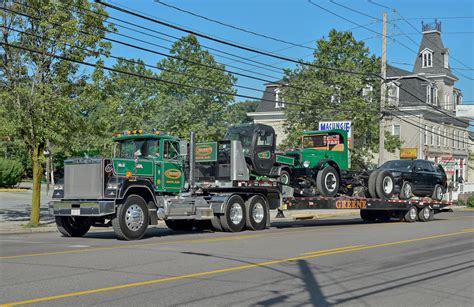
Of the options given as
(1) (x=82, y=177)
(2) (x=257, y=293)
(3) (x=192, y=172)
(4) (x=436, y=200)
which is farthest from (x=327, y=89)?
(2) (x=257, y=293)

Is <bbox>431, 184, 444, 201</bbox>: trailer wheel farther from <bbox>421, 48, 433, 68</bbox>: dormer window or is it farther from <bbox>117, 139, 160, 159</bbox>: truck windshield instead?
<bbox>421, 48, 433, 68</bbox>: dormer window

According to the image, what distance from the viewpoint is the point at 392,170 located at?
Result: 24.2 metres

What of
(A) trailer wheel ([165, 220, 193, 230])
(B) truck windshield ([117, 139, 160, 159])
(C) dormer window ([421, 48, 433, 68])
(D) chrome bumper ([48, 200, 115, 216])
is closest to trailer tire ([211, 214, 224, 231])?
(A) trailer wheel ([165, 220, 193, 230])

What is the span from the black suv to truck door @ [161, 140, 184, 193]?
924 cm

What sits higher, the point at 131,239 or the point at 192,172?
the point at 192,172

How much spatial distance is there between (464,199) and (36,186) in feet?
123

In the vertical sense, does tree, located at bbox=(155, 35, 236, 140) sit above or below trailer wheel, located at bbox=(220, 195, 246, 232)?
above

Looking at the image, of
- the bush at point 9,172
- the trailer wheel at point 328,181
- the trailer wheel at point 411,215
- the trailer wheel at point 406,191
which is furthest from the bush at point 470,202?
the bush at point 9,172

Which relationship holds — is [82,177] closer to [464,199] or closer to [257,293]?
[257,293]

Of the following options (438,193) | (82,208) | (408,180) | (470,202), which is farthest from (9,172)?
(470,202)

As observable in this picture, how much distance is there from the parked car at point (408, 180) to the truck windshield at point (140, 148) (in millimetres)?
9351

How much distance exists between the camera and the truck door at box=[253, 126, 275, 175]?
19.5 metres

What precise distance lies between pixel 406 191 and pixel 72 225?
1356 centimetres

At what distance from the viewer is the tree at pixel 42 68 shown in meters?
19.5
